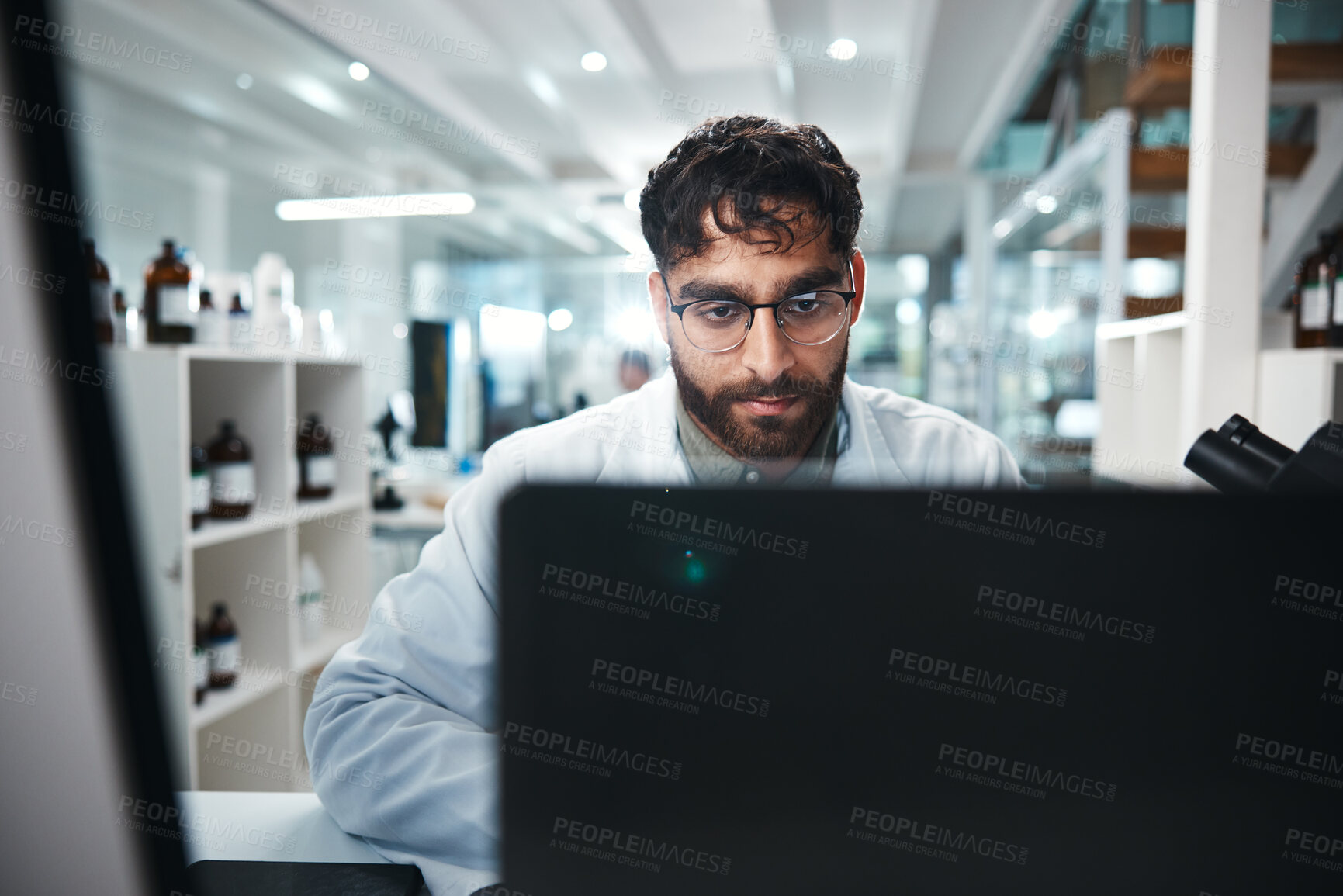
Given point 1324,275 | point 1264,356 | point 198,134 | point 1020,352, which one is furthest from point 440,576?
point 198,134

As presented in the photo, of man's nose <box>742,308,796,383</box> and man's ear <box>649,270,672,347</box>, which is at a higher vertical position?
man's ear <box>649,270,672,347</box>

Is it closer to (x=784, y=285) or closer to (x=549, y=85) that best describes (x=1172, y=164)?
(x=784, y=285)

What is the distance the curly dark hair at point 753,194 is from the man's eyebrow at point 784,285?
4 centimetres

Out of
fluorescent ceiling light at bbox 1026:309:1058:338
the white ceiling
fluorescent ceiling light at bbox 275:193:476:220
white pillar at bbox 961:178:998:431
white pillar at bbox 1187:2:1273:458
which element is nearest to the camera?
white pillar at bbox 1187:2:1273:458

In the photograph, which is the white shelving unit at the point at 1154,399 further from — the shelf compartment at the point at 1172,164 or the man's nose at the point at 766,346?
the man's nose at the point at 766,346

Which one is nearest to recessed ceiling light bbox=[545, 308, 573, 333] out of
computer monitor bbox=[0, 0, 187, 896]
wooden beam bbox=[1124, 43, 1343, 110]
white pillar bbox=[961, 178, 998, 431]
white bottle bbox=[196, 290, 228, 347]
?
white pillar bbox=[961, 178, 998, 431]

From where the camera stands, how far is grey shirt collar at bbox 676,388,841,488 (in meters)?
1.00

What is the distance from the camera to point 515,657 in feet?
0.93

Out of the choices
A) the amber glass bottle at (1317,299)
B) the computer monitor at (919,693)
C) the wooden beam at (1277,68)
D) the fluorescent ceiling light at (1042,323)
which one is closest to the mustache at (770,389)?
the computer monitor at (919,693)

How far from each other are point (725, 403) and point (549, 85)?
12.2 ft

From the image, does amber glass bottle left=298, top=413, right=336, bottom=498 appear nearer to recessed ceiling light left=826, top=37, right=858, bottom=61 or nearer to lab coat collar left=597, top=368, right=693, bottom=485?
lab coat collar left=597, top=368, right=693, bottom=485

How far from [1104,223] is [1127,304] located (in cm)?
24

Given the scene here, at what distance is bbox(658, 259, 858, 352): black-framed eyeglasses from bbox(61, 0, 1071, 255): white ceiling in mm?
1638

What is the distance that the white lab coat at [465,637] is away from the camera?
1.80ft
